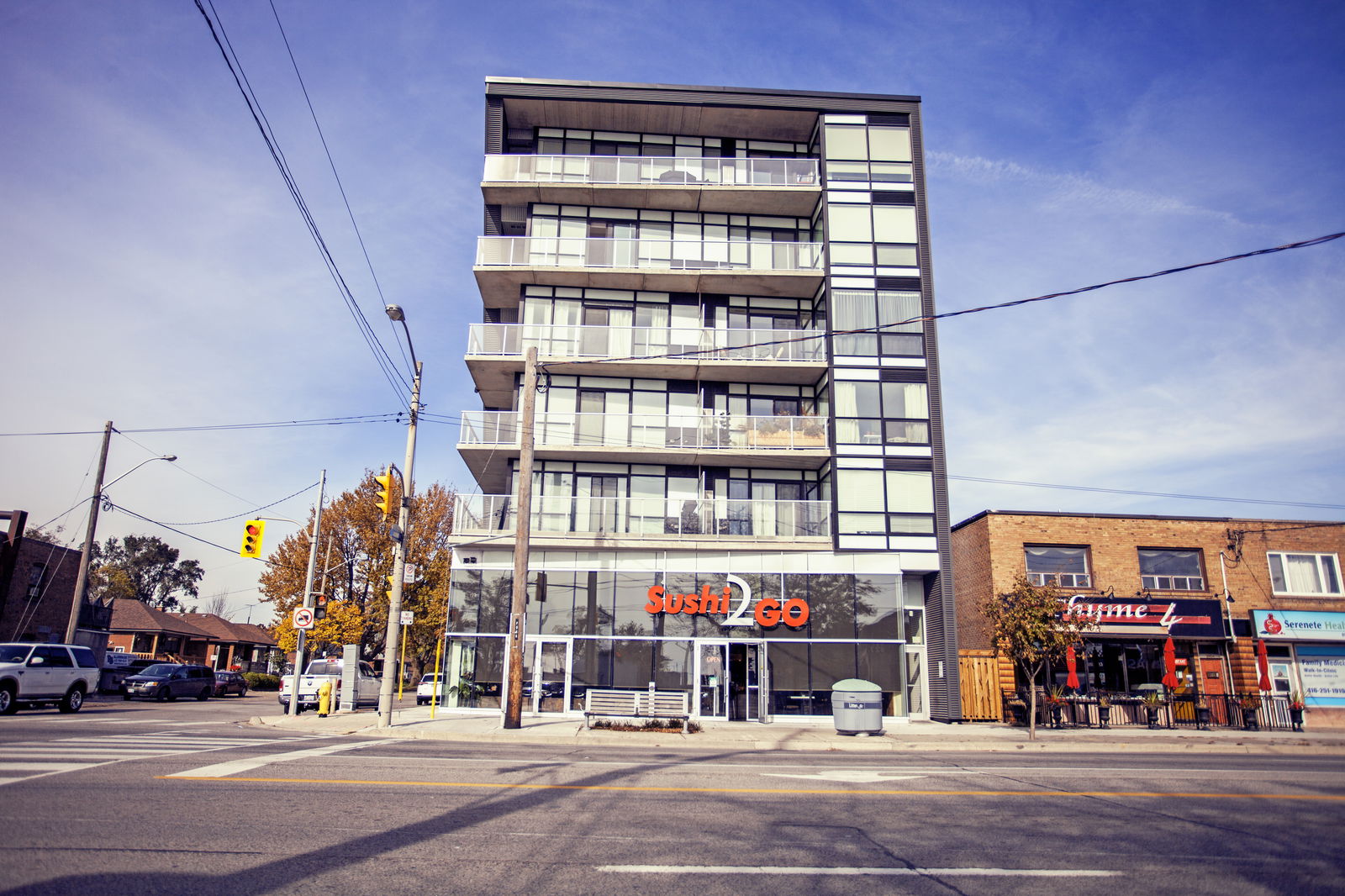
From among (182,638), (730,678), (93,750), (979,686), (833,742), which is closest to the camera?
(93,750)

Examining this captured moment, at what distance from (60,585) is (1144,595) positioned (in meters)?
49.5

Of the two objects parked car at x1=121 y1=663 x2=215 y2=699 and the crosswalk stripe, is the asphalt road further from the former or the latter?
parked car at x1=121 y1=663 x2=215 y2=699

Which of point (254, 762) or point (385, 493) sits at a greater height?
point (385, 493)

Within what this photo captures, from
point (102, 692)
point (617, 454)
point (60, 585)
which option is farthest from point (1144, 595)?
point (60, 585)

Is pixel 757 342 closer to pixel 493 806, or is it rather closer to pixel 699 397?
pixel 699 397

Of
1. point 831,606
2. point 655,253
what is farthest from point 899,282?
point 831,606

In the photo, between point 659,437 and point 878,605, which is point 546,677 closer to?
point 659,437

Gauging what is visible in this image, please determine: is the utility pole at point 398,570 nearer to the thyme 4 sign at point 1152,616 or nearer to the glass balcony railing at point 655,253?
the glass balcony railing at point 655,253

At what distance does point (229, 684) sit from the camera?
41406 millimetres

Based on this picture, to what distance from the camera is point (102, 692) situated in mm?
35969

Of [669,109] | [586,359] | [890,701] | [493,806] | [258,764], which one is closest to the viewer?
[493,806]

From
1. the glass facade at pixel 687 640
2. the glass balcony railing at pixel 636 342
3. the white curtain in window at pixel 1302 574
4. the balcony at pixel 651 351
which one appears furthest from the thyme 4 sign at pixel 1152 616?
the glass balcony railing at pixel 636 342

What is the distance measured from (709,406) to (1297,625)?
21.9 m

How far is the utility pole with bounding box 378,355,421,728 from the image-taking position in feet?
63.7
